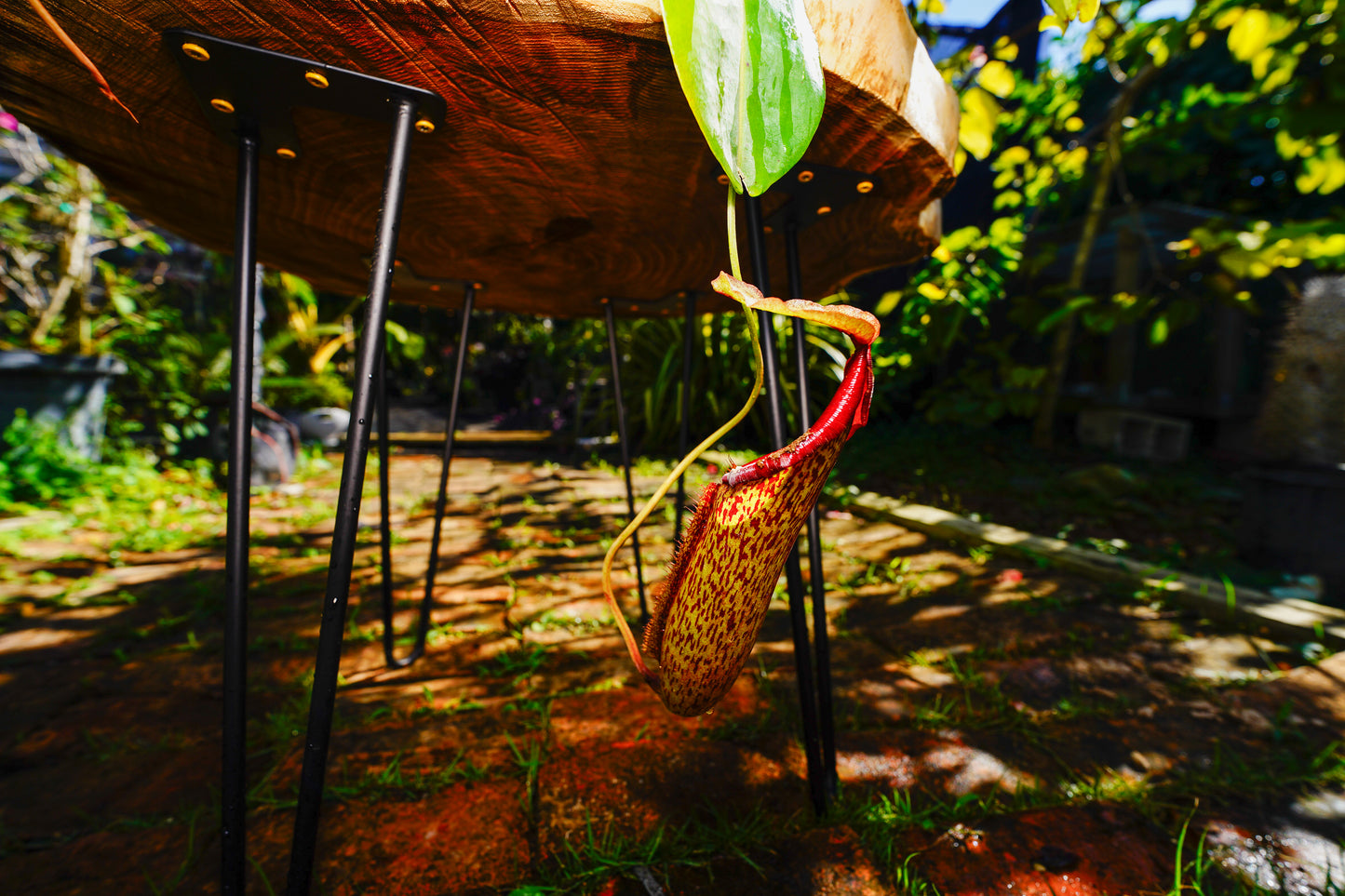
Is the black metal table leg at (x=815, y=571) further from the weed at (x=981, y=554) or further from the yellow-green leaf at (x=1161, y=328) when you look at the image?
the yellow-green leaf at (x=1161, y=328)

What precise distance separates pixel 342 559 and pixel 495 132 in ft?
1.36

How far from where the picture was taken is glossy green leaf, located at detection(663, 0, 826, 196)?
1.19 ft

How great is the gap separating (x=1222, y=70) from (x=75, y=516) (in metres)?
8.63

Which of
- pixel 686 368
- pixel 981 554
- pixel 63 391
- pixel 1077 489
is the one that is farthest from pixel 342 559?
pixel 63 391

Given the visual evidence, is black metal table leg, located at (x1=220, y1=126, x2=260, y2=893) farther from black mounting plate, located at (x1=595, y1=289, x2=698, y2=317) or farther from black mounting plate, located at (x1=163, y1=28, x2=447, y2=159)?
black mounting plate, located at (x1=595, y1=289, x2=698, y2=317)

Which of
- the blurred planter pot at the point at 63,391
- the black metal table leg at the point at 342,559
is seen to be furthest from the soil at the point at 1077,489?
the blurred planter pot at the point at 63,391

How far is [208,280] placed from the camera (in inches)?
191

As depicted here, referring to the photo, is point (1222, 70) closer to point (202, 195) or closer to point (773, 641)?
point (773, 641)

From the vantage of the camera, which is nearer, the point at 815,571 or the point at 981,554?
the point at 815,571

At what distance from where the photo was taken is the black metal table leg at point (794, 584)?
24.6 inches

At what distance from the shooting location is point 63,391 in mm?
3012

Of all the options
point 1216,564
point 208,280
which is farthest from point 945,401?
point 208,280

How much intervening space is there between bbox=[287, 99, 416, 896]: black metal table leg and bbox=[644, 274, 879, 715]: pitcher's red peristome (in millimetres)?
284

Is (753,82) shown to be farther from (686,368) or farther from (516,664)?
(516,664)
